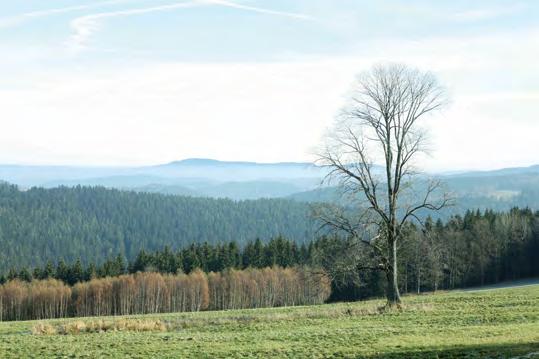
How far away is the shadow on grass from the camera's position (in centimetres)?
1578

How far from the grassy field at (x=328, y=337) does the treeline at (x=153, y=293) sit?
5905cm

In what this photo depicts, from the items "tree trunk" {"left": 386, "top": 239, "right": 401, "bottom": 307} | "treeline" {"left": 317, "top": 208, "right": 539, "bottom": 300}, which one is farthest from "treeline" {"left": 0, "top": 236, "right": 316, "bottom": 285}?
"tree trunk" {"left": 386, "top": 239, "right": 401, "bottom": 307}

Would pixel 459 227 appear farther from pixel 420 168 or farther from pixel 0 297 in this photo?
pixel 0 297

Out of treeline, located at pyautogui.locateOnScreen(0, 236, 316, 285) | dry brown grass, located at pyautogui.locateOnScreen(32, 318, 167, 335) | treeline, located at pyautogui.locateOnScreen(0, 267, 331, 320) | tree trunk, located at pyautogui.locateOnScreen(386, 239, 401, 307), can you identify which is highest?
tree trunk, located at pyautogui.locateOnScreen(386, 239, 401, 307)

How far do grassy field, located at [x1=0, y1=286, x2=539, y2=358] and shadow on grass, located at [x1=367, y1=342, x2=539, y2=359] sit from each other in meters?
0.03

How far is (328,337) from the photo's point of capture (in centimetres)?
2148

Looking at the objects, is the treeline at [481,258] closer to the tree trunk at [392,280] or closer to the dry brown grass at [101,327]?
the tree trunk at [392,280]

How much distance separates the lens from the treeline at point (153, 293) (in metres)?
89.7

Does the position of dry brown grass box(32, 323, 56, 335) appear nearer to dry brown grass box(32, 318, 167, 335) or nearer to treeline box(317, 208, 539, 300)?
dry brown grass box(32, 318, 167, 335)

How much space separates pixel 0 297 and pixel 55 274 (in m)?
13.7

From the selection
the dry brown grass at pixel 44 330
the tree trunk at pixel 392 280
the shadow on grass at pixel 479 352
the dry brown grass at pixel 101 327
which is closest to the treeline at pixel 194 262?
the tree trunk at pixel 392 280

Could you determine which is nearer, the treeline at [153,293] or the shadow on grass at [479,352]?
the shadow on grass at [479,352]

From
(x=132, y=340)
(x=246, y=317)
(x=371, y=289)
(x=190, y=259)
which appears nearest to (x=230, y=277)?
(x=190, y=259)

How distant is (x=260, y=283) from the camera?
310ft
